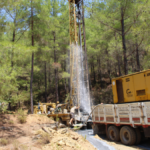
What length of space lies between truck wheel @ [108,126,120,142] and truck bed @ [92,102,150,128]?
333 millimetres

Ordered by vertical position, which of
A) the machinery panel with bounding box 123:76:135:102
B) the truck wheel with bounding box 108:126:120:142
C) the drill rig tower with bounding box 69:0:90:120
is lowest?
the truck wheel with bounding box 108:126:120:142

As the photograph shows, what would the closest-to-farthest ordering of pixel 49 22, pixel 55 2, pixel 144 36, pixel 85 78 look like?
pixel 144 36 < pixel 49 22 < pixel 85 78 < pixel 55 2

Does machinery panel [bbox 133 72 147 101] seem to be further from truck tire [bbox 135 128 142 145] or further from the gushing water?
the gushing water

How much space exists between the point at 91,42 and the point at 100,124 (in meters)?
17.1

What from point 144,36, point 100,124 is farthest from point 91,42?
Result: point 100,124

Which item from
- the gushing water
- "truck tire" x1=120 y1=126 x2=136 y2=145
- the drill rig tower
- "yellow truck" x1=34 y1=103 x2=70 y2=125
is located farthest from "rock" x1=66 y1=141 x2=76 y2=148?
the drill rig tower

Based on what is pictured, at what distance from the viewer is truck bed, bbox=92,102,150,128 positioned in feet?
20.8

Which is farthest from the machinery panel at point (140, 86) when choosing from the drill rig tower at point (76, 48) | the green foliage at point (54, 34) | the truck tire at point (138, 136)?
the drill rig tower at point (76, 48)

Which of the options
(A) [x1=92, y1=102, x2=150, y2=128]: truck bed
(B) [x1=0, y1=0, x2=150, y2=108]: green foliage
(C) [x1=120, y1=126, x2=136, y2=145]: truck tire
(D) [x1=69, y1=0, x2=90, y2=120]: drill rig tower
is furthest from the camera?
(D) [x1=69, y1=0, x2=90, y2=120]: drill rig tower

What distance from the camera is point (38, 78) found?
111ft

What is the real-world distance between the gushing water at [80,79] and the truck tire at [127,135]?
988 centimetres

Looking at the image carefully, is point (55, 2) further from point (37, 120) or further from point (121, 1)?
point (37, 120)

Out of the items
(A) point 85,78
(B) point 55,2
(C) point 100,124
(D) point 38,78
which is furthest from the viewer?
(D) point 38,78

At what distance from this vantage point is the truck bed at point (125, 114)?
6.35 meters
